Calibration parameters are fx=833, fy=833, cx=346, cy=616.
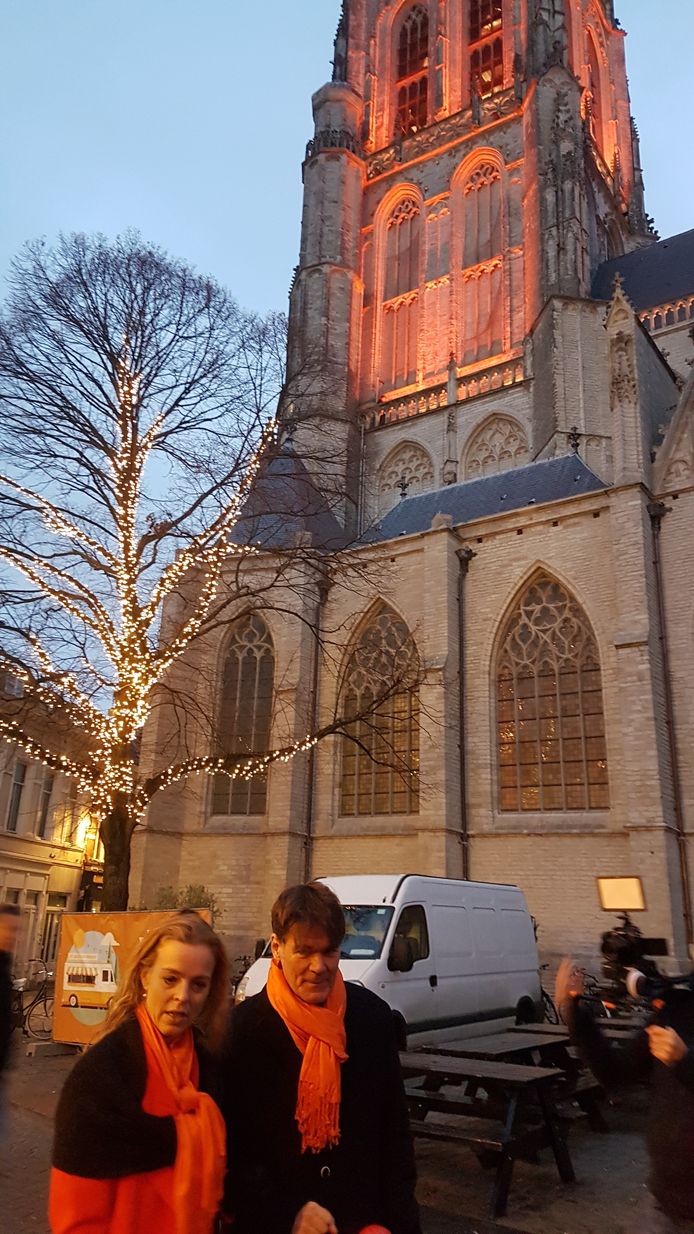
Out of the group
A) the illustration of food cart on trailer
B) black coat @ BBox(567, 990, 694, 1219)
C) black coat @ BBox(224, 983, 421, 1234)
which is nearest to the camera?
black coat @ BBox(224, 983, 421, 1234)

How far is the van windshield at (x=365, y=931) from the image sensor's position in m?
7.39

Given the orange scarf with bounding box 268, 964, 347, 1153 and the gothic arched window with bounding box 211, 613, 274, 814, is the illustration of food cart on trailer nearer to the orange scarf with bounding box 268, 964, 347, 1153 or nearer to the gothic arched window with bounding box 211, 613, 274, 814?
the orange scarf with bounding box 268, 964, 347, 1153

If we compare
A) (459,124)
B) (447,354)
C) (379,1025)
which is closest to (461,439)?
(447,354)

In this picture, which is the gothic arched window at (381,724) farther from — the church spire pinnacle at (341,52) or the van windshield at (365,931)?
the church spire pinnacle at (341,52)

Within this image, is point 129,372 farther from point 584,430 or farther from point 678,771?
point 584,430

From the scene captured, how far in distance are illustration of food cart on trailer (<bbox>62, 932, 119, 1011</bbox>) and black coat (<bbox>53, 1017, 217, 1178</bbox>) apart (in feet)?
22.1

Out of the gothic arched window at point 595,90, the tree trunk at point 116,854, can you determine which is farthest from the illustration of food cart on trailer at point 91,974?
the gothic arched window at point 595,90

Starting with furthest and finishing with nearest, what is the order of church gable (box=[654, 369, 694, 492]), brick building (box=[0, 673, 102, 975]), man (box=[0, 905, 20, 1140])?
brick building (box=[0, 673, 102, 975])
church gable (box=[654, 369, 694, 492])
man (box=[0, 905, 20, 1140])

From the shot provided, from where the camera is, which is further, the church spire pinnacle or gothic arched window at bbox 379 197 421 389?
the church spire pinnacle

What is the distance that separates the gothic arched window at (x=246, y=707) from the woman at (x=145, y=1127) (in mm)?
16074

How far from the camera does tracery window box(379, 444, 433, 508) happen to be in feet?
87.5

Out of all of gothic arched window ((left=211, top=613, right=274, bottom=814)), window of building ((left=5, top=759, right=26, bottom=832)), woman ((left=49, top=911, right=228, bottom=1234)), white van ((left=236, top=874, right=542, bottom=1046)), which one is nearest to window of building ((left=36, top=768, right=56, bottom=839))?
window of building ((left=5, top=759, right=26, bottom=832))

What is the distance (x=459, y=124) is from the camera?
30.5 meters

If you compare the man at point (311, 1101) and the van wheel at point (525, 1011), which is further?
the van wheel at point (525, 1011)
